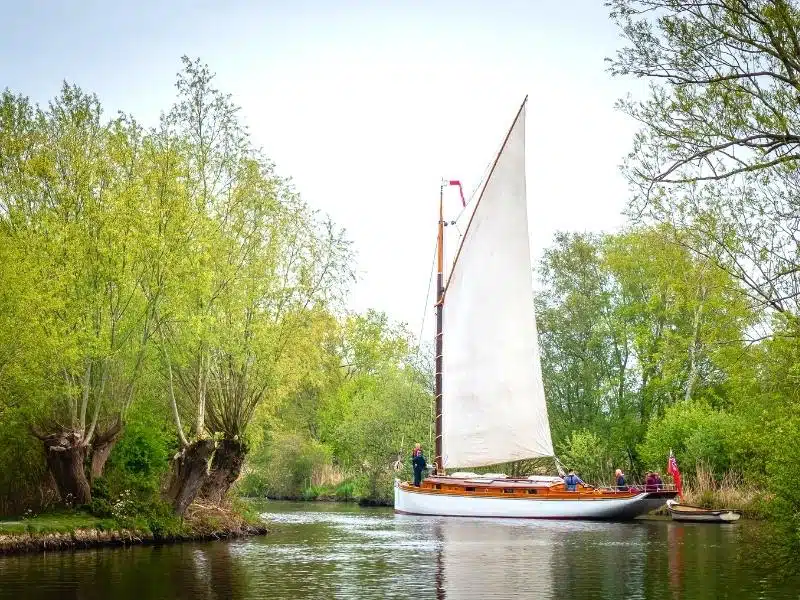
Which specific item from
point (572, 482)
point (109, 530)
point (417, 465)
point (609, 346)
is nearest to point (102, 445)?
point (109, 530)

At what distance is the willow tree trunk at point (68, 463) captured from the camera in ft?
98.7

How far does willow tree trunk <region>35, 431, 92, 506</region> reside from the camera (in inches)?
1185

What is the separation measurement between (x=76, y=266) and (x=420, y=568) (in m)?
13.4

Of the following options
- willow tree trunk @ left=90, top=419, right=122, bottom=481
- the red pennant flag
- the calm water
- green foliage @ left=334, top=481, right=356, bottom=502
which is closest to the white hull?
the red pennant flag

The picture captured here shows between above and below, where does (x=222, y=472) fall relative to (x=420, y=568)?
above

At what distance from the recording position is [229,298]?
34219 mm

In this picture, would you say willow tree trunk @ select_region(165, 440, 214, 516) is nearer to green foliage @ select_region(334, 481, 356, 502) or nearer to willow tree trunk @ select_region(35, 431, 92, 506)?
willow tree trunk @ select_region(35, 431, 92, 506)

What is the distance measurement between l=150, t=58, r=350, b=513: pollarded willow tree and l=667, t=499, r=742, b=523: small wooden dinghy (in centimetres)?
1695

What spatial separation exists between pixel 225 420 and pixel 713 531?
1736cm

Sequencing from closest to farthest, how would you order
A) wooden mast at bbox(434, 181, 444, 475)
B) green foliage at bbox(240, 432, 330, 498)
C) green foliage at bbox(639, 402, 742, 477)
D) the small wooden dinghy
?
the small wooden dinghy → green foliage at bbox(639, 402, 742, 477) → wooden mast at bbox(434, 181, 444, 475) → green foliage at bbox(240, 432, 330, 498)

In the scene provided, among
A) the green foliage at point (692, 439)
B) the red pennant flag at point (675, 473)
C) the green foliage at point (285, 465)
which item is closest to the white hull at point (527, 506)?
the red pennant flag at point (675, 473)

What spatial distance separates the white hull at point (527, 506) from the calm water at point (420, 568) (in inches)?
307

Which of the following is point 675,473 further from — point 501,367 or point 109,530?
point 109,530

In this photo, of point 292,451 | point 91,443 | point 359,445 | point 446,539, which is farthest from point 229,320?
point 292,451
